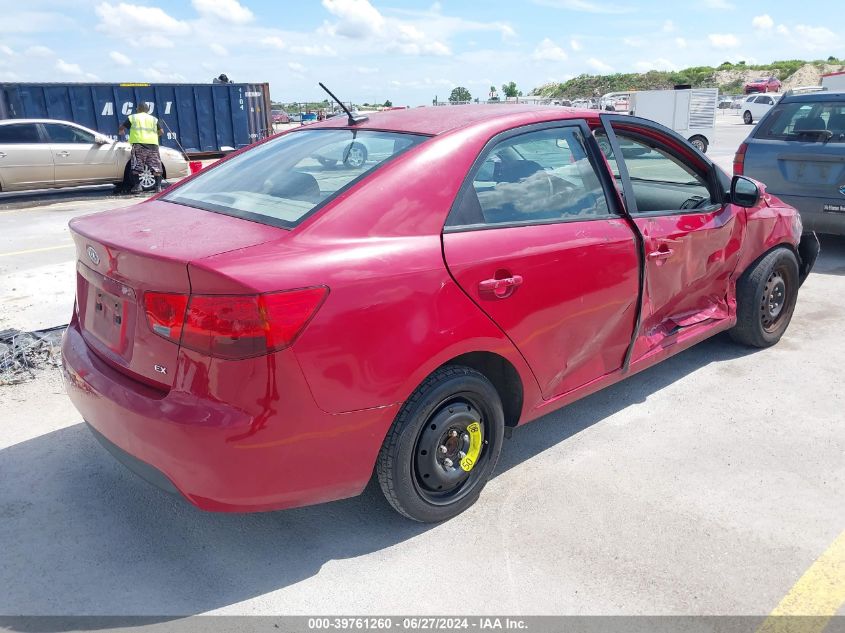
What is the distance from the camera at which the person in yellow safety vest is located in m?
13.5

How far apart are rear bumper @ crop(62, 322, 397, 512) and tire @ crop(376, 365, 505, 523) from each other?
101 millimetres

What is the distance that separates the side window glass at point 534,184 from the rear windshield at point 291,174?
1.14 ft

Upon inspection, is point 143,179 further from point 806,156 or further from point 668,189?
point 668,189

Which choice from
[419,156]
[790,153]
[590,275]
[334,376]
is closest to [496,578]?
[334,376]

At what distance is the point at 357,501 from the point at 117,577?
3.30 ft

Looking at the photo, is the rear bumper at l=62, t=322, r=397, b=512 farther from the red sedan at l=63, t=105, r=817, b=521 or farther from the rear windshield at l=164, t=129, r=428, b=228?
the rear windshield at l=164, t=129, r=428, b=228

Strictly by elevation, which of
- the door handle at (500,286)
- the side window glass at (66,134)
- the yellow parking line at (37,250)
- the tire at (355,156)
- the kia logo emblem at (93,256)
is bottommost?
the yellow parking line at (37,250)

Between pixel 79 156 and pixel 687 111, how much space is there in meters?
15.6

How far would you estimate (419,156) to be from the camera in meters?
2.86

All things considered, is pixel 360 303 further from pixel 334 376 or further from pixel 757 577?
pixel 757 577

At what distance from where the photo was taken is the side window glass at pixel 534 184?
296cm

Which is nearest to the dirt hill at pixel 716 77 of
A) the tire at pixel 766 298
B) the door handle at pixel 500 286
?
the tire at pixel 766 298

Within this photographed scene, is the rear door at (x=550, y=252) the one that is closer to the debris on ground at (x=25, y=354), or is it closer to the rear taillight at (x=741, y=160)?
the debris on ground at (x=25, y=354)

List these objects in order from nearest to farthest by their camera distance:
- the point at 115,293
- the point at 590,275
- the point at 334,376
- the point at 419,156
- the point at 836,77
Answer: the point at 334,376
the point at 115,293
the point at 419,156
the point at 590,275
the point at 836,77
